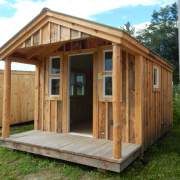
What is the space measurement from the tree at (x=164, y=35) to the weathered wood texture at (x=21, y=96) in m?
17.7

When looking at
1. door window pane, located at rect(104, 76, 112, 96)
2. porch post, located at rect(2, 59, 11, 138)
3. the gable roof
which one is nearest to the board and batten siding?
door window pane, located at rect(104, 76, 112, 96)

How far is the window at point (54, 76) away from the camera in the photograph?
24.0 feet

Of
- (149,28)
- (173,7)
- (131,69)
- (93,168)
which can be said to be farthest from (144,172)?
(173,7)

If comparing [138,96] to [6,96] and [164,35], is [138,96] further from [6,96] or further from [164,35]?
[164,35]

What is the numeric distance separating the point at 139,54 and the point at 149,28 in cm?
3098

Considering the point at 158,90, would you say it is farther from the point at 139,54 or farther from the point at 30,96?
the point at 30,96

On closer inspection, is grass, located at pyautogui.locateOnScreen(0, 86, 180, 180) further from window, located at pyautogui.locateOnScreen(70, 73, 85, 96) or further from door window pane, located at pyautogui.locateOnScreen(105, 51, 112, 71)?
window, located at pyautogui.locateOnScreen(70, 73, 85, 96)

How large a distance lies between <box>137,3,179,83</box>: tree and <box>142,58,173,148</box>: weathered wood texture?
16.3 meters

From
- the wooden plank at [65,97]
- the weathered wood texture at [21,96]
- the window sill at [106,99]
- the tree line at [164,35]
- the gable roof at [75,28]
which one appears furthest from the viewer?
the tree line at [164,35]

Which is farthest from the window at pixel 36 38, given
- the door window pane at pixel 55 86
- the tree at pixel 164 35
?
the tree at pixel 164 35

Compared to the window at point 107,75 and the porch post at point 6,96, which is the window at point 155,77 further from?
the porch post at point 6,96

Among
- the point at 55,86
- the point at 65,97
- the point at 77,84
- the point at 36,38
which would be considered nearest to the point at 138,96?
the point at 65,97

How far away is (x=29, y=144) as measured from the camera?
583cm

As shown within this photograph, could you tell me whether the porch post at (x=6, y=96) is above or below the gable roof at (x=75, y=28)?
below
